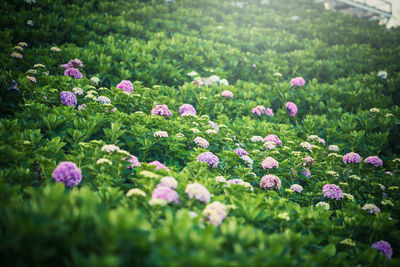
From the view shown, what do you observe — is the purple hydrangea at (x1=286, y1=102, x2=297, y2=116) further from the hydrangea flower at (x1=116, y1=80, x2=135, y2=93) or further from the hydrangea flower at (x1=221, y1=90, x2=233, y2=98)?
the hydrangea flower at (x1=116, y1=80, x2=135, y2=93)

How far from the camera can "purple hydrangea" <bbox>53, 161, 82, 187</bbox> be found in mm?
1759

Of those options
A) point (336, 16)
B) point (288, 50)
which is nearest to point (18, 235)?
point (288, 50)

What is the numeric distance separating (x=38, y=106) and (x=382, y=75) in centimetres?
699

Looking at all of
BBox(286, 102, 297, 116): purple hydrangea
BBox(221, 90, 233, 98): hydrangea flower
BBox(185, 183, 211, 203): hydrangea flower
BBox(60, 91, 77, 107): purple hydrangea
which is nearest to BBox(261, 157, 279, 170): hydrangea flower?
BBox(185, 183, 211, 203): hydrangea flower

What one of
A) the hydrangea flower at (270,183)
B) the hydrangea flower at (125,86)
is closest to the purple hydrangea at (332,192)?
the hydrangea flower at (270,183)

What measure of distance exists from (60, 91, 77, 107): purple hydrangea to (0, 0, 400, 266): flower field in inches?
0.5

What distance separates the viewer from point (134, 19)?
6781 mm

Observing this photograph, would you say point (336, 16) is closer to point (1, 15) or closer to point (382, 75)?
point (382, 75)

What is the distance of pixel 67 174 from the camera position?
177 centimetres

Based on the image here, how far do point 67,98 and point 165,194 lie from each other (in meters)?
2.16

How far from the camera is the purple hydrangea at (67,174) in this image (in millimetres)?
1759

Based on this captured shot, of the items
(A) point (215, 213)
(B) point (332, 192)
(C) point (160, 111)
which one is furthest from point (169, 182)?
(B) point (332, 192)

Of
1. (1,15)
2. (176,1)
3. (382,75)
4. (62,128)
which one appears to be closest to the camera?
(62,128)

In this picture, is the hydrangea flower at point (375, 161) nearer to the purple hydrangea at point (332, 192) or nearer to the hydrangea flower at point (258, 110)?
the purple hydrangea at point (332, 192)
